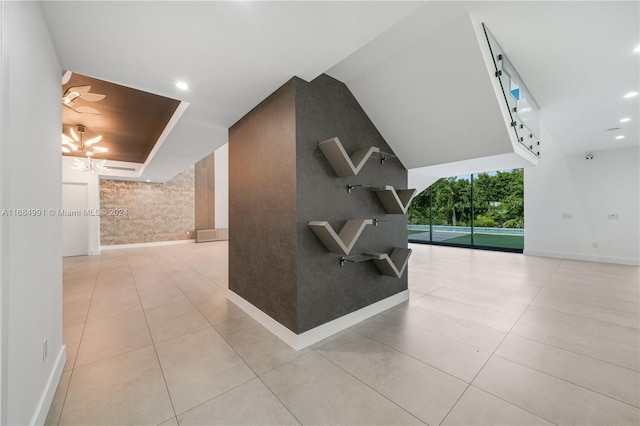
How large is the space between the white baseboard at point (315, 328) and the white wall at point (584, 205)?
613 centimetres

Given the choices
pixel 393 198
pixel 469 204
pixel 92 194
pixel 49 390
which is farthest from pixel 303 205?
pixel 92 194

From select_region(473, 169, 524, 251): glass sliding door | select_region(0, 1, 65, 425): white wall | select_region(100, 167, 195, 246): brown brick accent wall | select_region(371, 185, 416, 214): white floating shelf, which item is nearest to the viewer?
select_region(0, 1, 65, 425): white wall

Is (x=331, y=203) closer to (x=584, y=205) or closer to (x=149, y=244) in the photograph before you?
(x=584, y=205)

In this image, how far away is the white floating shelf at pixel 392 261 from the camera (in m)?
2.82

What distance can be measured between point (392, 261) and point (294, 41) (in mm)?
2583

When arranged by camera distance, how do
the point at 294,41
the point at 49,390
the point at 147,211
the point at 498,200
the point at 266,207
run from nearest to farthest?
the point at 49,390 → the point at 294,41 → the point at 266,207 → the point at 147,211 → the point at 498,200

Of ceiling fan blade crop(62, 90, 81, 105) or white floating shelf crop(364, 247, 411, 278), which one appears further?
ceiling fan blade crop(62, 90, 81, 105)

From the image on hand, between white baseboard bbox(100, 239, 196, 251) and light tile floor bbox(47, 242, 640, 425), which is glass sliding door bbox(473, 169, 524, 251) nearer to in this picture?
light tile floor bbox(47, 242, 640, 425)

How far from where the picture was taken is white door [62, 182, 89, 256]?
7.58 metres

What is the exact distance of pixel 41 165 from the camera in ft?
5.44

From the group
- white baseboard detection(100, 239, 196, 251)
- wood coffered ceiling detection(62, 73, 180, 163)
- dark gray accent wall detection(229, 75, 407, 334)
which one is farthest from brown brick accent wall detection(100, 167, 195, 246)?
dark gray accent wall detection(229, 75, 407, 334)

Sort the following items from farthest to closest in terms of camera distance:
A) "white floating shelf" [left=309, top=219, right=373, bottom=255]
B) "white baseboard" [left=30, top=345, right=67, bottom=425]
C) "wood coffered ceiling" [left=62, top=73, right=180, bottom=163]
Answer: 1. "wood coffered ceiling" [left=62, top=73, right=180, bottom=163]
2. "white floating shelf" [left=309, top=219, right=373, bottom=255]
3. "white baseboard" [left=30, top=345, right=67, bottom=425]

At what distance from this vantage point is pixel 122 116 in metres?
4.26

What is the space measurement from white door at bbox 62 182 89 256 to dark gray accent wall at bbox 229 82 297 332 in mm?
7406
